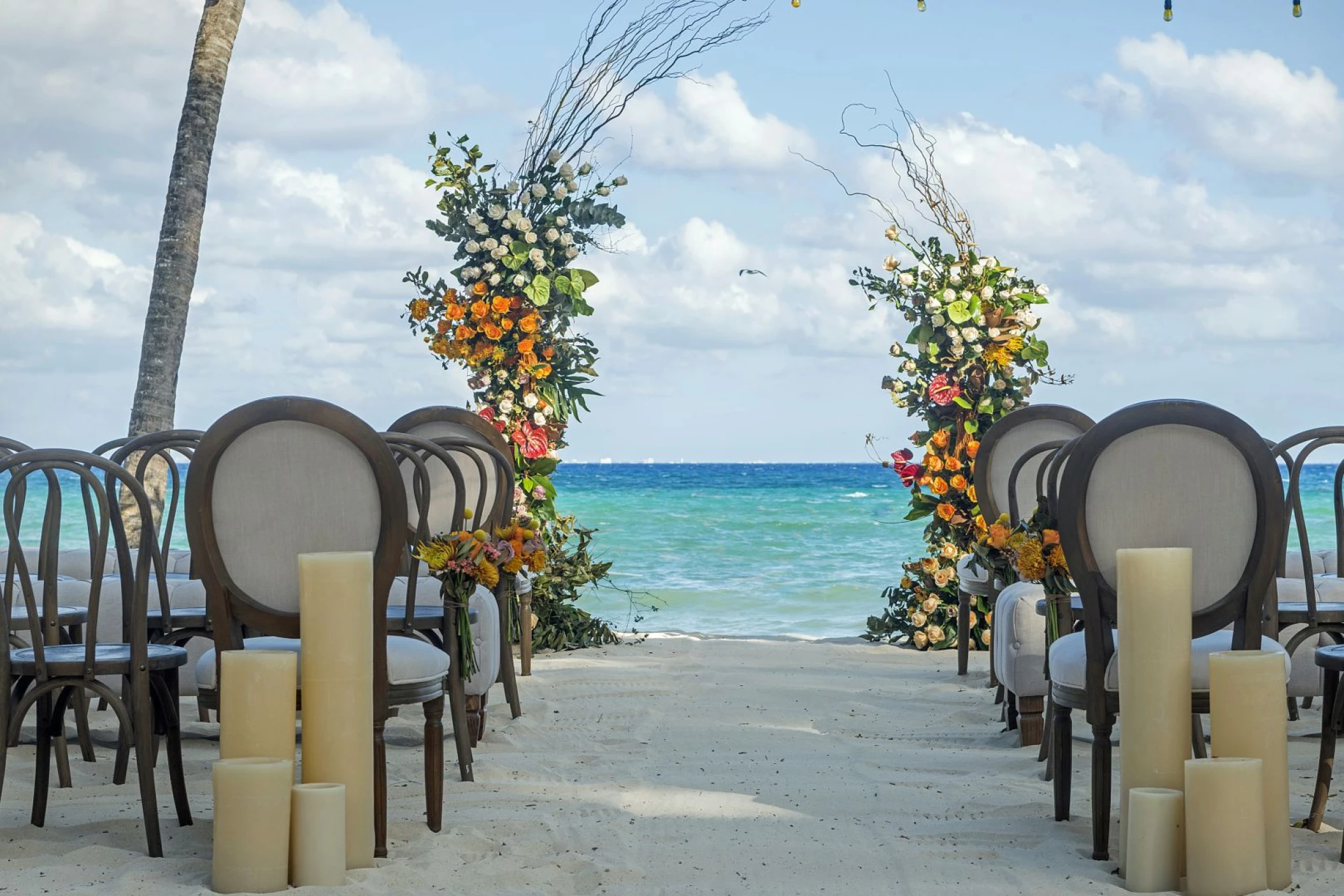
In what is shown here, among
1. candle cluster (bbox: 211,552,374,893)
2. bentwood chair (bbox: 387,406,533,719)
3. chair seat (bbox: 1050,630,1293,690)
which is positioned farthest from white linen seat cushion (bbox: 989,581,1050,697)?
candle cluster (bbox: 211,552,374,893)

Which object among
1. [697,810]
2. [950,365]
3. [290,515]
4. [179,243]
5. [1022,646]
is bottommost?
[697,810]

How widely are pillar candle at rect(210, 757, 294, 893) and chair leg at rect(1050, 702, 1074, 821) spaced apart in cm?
178

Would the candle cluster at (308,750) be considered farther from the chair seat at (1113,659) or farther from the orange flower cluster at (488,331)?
the orange flower cluster at (488,331)

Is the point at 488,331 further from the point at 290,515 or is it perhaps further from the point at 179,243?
the point at 290,515

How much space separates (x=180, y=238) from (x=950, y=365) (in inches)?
176

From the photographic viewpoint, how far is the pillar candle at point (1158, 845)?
2541 millimetres

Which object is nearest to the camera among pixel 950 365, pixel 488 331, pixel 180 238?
pixel 488 331

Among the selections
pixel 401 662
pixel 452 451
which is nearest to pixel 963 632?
pixel 452 451

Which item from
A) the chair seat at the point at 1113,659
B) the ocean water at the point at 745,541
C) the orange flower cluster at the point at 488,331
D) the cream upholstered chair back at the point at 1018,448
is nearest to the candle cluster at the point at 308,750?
the chair seat at the point at 1113,659

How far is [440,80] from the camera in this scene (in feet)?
37.2

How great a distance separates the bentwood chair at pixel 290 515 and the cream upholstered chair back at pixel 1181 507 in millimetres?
Result: 1552

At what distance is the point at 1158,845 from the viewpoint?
255cm

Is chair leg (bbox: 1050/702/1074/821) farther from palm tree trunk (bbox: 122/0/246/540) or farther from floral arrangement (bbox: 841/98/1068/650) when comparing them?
palm tree trunk (bbox: 122/0/246/540)

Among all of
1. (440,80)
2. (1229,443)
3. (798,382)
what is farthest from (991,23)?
(798,382)
